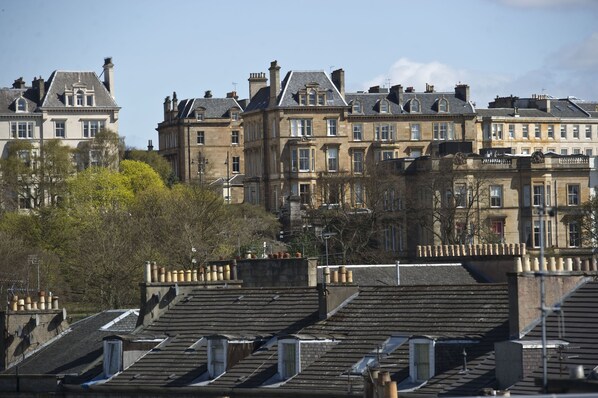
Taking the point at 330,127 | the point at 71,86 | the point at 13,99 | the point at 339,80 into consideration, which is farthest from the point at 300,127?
the point at 13,99

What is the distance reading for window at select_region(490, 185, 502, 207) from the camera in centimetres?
13025

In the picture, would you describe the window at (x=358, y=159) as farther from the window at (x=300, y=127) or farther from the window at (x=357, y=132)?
the window at (x=300, y=127)

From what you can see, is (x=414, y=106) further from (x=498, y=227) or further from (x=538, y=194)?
(x=538, y=194)

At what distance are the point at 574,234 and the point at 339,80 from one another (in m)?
46.3

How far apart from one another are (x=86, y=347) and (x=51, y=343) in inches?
116

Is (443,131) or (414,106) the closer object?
(443,131)

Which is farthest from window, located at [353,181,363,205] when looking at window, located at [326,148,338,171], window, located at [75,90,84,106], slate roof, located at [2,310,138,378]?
slate roof, located at [2,310,138,378]

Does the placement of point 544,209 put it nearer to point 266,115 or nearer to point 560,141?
point 266,115

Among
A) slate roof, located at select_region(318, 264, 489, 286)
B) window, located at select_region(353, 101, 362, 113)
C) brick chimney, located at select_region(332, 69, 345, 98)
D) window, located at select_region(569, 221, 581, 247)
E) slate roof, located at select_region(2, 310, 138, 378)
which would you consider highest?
brick chimney, located at select_region(332, 69, 345, 98)

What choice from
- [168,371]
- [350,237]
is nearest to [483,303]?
[168,371]

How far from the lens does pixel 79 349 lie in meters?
49.2

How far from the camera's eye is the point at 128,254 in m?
98.6

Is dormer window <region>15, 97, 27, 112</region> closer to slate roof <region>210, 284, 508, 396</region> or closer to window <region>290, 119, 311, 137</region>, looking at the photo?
window <region>290, 119, 311, 137</region>

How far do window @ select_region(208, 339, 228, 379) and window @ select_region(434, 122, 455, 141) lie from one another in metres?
133
